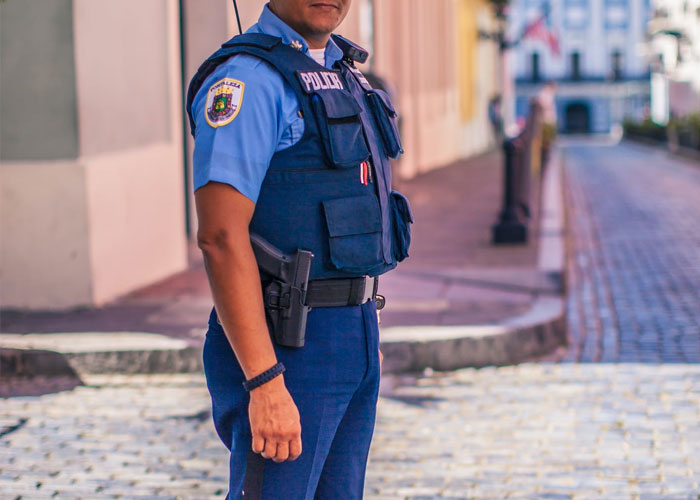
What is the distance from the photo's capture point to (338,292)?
8.16ft

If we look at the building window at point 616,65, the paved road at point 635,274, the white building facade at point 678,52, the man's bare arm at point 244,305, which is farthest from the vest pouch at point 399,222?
the building window at point 616,65

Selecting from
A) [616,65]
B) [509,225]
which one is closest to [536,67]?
[616,65]

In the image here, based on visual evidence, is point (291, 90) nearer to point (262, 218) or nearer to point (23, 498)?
point (262, 218)

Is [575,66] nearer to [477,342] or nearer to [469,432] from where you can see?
[477,342]

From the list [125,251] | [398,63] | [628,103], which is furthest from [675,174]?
[628,103]

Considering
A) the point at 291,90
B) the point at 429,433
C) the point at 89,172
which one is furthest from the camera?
the point at 89,172

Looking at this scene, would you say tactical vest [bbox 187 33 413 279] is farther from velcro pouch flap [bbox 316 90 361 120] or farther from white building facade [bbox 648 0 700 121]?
white building facade [bbox 648 0 700 121]

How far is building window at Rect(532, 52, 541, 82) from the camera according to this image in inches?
3497

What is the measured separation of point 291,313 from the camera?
241 centimetres

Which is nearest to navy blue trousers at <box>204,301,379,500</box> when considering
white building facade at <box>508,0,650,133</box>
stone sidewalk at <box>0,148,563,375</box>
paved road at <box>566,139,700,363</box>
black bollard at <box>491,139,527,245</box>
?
stone sidewalk at <box>0,148,563,375</box>

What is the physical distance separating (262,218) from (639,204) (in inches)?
669

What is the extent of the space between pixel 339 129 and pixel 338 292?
0.33m

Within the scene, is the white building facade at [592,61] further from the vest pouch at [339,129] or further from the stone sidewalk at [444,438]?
the vest pouch at [339,129]

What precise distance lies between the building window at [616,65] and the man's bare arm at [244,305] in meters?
90.1
